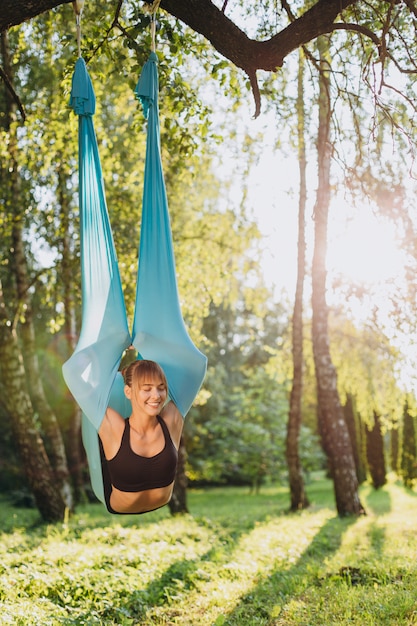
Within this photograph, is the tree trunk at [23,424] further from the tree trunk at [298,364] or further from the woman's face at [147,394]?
the woman's face at [147,394]

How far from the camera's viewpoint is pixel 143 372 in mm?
2965

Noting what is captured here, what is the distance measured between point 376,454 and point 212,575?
27.0ft

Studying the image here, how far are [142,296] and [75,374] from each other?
0.55 metres

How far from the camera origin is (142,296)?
10.3 feet

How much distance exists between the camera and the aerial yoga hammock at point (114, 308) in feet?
9.50

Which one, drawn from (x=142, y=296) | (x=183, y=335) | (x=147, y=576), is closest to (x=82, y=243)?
(x=142, y=296)

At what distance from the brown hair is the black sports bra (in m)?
0.22

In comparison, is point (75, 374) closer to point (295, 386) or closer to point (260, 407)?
point (295, 386)

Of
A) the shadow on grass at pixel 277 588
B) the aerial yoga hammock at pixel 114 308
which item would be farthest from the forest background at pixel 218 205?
the shadow on grass at pixel 277 588

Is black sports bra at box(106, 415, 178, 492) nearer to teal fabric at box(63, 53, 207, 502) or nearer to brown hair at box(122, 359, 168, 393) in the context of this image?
teal fabric at box(63, 53, 207, 502)

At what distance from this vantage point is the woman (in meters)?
2.94

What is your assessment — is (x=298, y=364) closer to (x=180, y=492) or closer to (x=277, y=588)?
(x=180, y=492)

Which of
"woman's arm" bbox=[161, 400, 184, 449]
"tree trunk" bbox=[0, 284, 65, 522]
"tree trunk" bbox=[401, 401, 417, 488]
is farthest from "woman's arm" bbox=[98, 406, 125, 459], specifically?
"tree trunk" bbox=[401, 401, 417, 488]

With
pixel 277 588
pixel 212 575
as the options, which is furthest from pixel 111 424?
pixel 212 575
